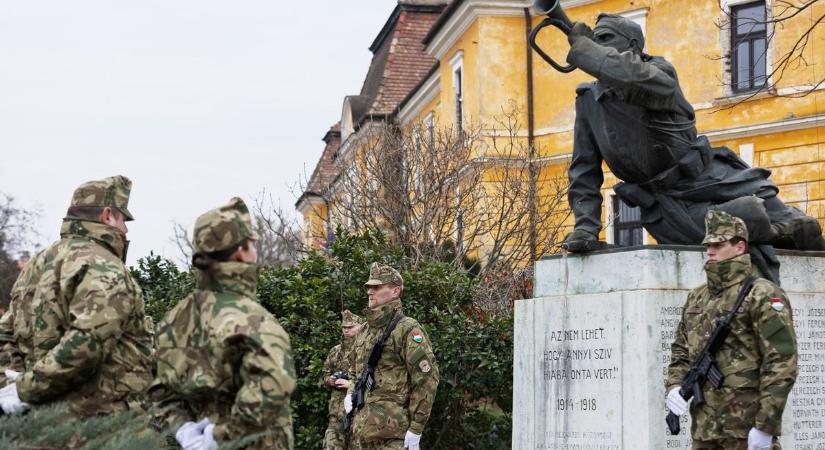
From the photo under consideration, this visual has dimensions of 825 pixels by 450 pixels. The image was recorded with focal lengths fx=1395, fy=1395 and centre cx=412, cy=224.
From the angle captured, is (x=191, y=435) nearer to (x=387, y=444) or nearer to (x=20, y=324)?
(x=20, y=324)

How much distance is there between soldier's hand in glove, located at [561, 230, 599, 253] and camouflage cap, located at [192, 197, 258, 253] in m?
4.55

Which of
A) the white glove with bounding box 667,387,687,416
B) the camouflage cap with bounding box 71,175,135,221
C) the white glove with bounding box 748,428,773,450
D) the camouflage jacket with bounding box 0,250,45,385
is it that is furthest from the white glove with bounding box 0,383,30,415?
the white glove with bounding box 748,428,773,450

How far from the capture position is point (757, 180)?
404 inches

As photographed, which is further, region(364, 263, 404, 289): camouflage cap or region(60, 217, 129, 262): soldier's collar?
region(364, 263, 404, 289): camouflage cap

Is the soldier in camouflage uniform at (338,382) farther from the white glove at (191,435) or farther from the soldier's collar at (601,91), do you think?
the white glove at (191,435)

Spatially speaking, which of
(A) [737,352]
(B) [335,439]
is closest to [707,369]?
(A) [737,352]

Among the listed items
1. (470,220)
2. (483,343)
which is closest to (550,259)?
(483,343)

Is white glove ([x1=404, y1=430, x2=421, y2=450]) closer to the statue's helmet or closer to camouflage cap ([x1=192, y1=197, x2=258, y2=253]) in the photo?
the statue's helmet

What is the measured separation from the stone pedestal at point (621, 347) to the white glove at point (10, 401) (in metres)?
4.25

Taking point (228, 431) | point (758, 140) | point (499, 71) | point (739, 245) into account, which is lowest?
point (228, 431)

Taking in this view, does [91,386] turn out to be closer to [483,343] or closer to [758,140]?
[483,343]

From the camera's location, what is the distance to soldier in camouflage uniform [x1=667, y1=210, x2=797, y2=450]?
789 cm

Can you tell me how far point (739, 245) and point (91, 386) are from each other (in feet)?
12.7

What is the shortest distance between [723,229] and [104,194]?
3.62m
